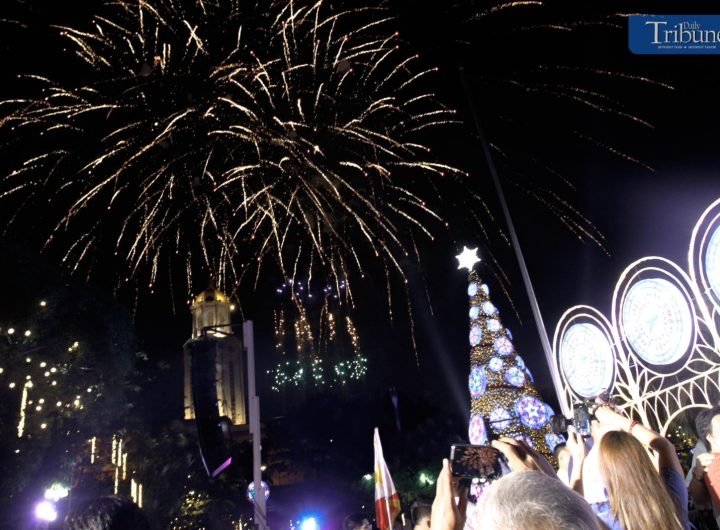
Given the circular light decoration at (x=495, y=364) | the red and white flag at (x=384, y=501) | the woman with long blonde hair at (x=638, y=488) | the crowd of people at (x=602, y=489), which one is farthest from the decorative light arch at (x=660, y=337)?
the woman with long blonde hair at (x=638, y=488)

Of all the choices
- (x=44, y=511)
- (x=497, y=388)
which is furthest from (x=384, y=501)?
(x=44, y=511)

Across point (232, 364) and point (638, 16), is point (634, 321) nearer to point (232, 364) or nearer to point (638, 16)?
point (638, 16)

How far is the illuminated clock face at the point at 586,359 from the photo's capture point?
33.2 feet

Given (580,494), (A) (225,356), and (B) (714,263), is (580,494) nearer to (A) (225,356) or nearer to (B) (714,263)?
(B) (714,263)

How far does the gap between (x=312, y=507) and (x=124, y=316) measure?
20230 millimetres

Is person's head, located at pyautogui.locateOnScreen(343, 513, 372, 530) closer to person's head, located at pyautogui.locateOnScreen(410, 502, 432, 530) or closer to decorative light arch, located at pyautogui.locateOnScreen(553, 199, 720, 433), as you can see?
Answer: person's head, located at pyautogui.locateOnScreen(410, 502, 432, 530)

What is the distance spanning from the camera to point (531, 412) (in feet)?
51.4

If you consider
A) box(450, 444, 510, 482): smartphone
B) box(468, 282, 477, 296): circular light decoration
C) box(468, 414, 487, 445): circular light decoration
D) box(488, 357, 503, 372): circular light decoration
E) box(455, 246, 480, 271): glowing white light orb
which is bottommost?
box(450, 444, 510, 482): smartphone

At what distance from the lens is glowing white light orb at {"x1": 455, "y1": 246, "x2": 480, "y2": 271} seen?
16719mm

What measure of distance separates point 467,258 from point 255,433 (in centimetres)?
894

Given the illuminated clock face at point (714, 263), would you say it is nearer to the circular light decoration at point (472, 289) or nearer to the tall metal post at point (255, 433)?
the tall metal post at point (255, 433)

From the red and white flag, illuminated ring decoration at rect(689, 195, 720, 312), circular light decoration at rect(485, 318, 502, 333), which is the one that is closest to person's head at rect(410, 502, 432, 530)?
the red and white flag

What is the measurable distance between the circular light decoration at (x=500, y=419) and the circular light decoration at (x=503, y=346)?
1.67 metres

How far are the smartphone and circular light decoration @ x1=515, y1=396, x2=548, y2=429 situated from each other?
13.6 m
